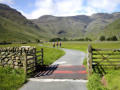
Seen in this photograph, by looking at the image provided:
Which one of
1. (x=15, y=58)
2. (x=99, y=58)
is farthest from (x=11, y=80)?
(x=99, y=58)

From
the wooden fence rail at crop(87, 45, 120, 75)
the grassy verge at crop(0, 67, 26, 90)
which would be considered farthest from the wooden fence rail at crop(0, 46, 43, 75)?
the wooden fence rail at crop(87, 45, 120, 75)

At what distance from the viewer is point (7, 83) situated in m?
8.71

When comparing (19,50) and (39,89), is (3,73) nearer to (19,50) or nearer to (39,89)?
(19,50)

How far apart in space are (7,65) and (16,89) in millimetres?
4824

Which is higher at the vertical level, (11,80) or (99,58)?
(99,58)

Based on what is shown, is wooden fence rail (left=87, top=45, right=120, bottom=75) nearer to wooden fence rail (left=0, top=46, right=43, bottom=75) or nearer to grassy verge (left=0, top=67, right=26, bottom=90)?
wooden fence rail (left=0, top=46, right=43, bottom=75)

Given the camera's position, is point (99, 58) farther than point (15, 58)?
No

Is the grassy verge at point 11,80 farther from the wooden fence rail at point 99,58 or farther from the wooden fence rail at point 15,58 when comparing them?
the wooden fence rail at point 99,58

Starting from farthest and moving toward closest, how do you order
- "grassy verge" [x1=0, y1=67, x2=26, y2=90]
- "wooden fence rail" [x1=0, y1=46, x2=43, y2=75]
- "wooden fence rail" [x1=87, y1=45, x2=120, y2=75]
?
"wooden fence rail" [x1=0, y1=46, x2=43, y2=75]
"wooden fence rail" [x1=87, y1=45, x2=120, y2=75]
"grassy verge" [x1=0, y1=67, x2=26, y2=90]

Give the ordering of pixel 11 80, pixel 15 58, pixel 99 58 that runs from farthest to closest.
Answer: pixel 15 58
pixel 99 58
pixel 11 80

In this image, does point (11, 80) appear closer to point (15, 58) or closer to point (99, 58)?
point (15, 58)

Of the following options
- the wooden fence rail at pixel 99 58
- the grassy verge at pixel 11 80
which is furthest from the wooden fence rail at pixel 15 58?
the wooden fence rail at pixel 99 58

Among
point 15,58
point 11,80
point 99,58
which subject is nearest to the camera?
point 11,80

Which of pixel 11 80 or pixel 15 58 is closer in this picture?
pixel 11 80
